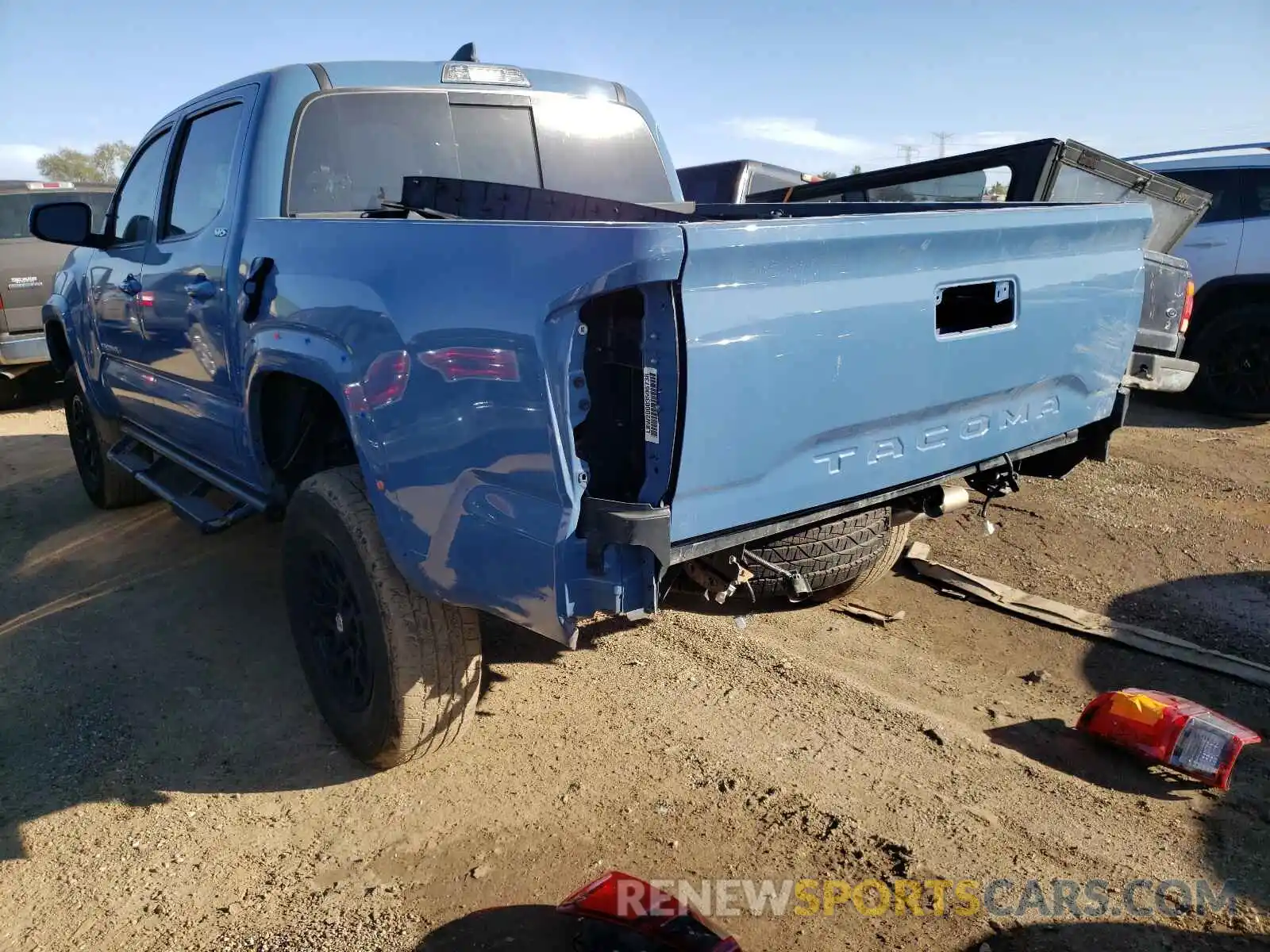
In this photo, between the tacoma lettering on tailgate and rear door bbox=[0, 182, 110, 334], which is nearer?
the tacoma lettering on tailgate

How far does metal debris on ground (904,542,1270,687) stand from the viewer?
11.0ft

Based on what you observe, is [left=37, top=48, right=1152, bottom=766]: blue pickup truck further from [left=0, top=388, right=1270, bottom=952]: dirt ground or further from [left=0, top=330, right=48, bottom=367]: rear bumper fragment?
[left=0, top=330, right=48, bottom=367]: rear bumper fragment

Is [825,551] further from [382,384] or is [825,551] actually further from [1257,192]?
[1257,192]

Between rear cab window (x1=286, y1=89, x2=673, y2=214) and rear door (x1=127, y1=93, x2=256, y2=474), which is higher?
rear cab window (x1=286, y1=89, x2=673, y2=214)

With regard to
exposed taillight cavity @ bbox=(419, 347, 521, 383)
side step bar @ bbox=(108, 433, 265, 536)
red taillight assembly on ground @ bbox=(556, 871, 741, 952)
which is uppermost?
exposed taillight cavity @ bbox=(419, 347, 521, 383)

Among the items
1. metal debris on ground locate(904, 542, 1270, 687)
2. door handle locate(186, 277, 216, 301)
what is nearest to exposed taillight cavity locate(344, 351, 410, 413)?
door handle locate(186, 277, 216, 301)

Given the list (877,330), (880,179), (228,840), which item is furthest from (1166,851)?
(880,179)

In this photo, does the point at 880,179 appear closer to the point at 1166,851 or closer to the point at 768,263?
the point at 768,263

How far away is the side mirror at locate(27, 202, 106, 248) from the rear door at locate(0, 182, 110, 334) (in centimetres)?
455

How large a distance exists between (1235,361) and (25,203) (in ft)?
35.4

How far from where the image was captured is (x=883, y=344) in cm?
229

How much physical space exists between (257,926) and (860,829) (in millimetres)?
1606

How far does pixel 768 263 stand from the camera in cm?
206

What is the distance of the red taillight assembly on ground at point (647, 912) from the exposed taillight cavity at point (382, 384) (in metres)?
1.30
